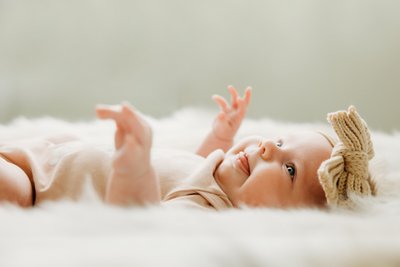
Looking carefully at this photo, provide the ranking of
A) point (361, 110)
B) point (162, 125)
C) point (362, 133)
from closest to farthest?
1. point (362, 133)
2. point (162, 125)
3. point (361, 110)

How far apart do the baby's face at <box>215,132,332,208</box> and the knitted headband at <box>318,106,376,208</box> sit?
0.04 meters

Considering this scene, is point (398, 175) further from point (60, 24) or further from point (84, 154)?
point (60, 24)

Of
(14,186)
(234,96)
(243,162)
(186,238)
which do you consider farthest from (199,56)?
(186,238)

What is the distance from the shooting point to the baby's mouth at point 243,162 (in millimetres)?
1033

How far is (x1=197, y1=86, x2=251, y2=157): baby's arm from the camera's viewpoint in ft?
4.30

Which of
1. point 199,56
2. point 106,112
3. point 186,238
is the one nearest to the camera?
point 186,238

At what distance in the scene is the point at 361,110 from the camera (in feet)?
6.07

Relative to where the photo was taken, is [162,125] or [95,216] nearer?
[95,216]

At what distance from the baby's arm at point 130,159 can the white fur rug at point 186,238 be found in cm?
5

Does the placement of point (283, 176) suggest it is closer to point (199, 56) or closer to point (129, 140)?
point (129, 140)

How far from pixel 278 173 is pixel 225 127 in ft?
1.13

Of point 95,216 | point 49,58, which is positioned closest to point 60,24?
point 49,58

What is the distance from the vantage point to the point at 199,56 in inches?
76.5

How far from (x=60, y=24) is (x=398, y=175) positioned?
1273 millimetres
